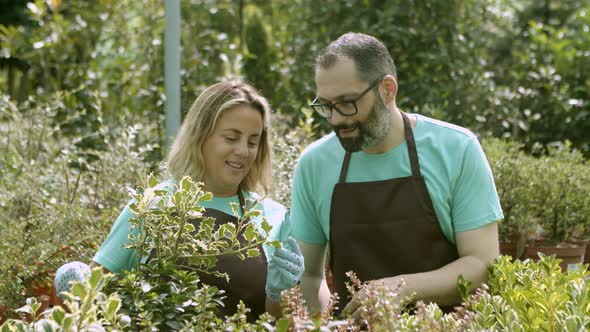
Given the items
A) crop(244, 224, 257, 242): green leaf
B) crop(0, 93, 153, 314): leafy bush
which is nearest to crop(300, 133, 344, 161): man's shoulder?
crop(0, 93, 153, 314): leafy bush

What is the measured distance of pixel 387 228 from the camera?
2479 mm

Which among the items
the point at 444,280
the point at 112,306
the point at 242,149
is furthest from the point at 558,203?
the point at 112,306

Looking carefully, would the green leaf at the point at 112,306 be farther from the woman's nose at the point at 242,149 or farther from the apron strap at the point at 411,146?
the apron strap at the point at 411,146

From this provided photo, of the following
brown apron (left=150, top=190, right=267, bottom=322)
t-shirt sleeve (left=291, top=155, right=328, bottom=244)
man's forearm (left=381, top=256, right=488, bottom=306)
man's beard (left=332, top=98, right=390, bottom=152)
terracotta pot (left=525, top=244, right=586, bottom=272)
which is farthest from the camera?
terracotta pot (left=525, top=244, right=586, bottom=272)

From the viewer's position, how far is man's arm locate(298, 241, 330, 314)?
8.39ft

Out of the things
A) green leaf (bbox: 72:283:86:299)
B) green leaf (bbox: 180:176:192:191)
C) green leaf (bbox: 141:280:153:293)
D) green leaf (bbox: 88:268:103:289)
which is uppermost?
green leaf (bbox: 180:176:192:191)

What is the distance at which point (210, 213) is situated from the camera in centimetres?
253

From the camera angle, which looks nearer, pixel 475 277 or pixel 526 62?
pixel 475 277

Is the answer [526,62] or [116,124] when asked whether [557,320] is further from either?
[526,62]

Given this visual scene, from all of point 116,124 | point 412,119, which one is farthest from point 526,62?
point 412,119

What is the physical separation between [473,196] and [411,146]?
286 millimetres

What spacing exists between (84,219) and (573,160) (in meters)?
2.88

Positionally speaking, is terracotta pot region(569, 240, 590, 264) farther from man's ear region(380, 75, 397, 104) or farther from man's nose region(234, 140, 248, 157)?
man's nose region(234, 140, 248, 157)

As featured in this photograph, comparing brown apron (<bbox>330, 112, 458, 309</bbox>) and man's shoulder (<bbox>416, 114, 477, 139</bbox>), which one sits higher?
man's shoulder (<bbox>416, 114, 477, 139</bbox>)
